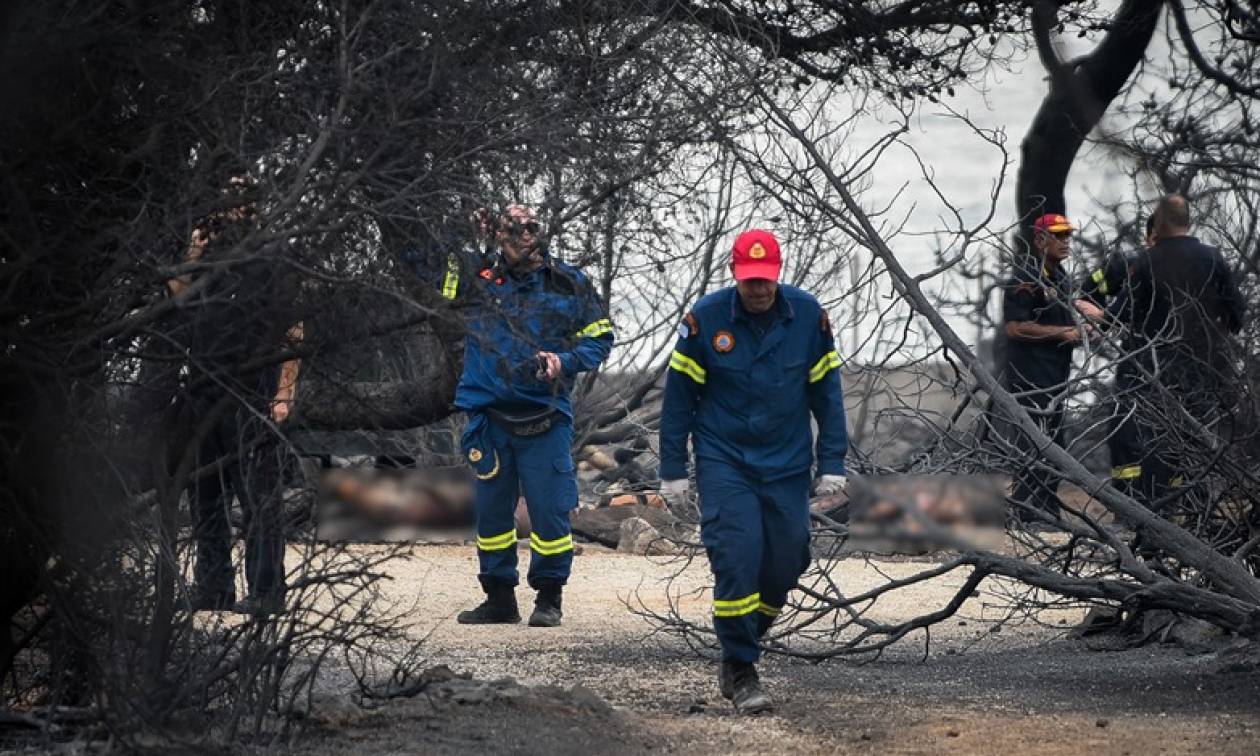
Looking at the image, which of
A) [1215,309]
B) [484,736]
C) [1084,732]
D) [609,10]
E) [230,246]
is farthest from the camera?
[1215,309]

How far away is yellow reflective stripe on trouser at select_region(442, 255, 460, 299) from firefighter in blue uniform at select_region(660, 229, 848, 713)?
1581 millimetres

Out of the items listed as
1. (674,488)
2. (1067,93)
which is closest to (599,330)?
(674,488)

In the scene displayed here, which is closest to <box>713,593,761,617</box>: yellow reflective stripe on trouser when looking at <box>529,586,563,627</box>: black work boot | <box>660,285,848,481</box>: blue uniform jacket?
<box>660,285,848,481</box>: blue uniform jacket

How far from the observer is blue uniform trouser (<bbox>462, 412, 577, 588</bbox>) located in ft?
28.1

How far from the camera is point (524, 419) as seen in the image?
27.9 ft

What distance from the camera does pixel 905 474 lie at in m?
7.67

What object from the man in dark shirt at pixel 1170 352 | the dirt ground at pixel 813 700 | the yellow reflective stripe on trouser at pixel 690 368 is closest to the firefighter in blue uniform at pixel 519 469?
the dirt ground at pixel 813 700

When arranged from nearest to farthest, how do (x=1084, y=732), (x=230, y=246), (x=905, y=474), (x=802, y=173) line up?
(x=230, y=246) < (x=1084, y=732) < (x=802, y=173) < (x=905, y=474)

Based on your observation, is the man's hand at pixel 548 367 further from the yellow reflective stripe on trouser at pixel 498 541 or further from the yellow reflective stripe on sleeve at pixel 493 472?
the yellow reflective stripe on trouser at pixel 498 541

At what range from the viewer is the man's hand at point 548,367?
5852 millimetres

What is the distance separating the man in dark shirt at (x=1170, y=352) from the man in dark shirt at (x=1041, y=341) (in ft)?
0.99

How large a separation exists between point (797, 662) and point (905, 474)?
3.07ft

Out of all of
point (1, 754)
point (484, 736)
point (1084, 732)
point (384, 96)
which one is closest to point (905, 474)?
point (1084, 732)

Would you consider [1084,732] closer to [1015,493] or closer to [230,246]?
[1015,493]
